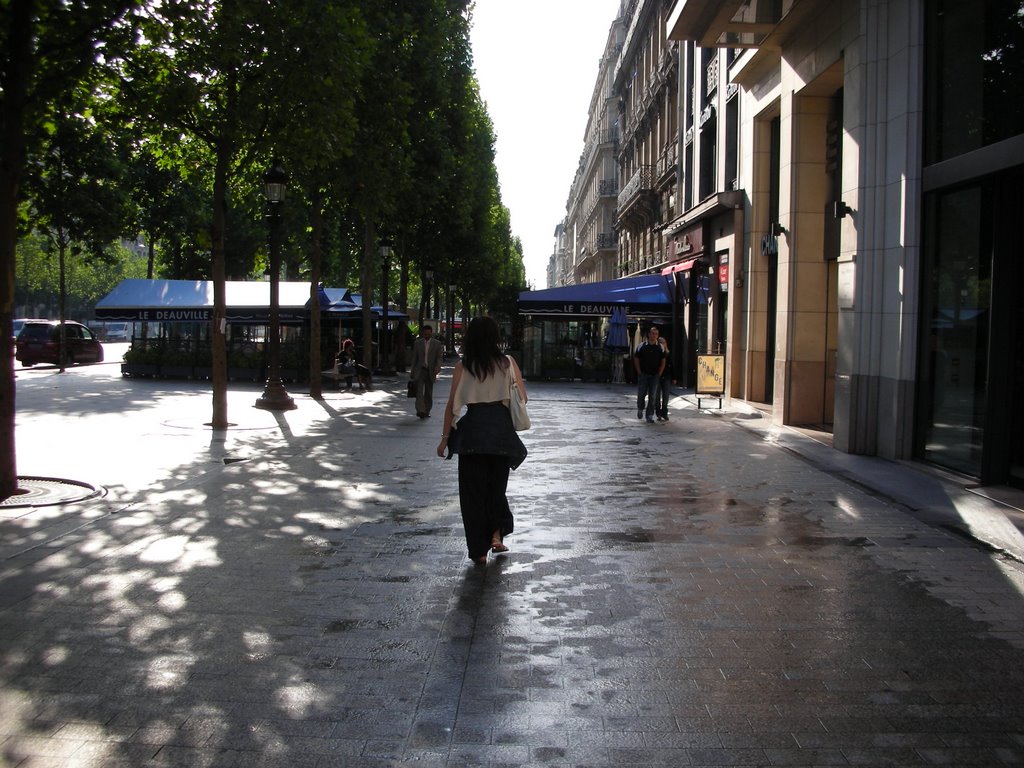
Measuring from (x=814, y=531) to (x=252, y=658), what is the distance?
4890mm

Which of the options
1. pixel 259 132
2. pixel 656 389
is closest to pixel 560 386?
pixel 656 389

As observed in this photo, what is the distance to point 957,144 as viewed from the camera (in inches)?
408

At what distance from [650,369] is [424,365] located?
13.7 ft

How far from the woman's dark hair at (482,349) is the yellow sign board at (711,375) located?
13951mm

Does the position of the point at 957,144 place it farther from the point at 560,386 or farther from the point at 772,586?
the point at 560,386

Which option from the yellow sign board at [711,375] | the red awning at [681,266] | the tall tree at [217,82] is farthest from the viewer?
the red awning at [681,266]

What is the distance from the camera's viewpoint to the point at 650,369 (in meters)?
17.1

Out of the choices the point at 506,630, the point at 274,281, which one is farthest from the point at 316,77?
the point at 506,630

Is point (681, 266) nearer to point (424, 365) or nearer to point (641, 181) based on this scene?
point (641, 181)

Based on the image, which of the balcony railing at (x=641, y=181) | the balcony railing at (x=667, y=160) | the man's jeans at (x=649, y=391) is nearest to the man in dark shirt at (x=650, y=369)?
the man's jeans at (x=649, y=391)

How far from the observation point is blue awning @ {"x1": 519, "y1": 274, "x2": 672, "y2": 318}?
91.5 ft

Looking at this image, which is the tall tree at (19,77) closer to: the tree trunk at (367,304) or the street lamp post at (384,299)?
the tree trunk at (367,304)

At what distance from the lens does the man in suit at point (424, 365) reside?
662 inches

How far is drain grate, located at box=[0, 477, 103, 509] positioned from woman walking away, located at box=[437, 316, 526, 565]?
404 centimetres
